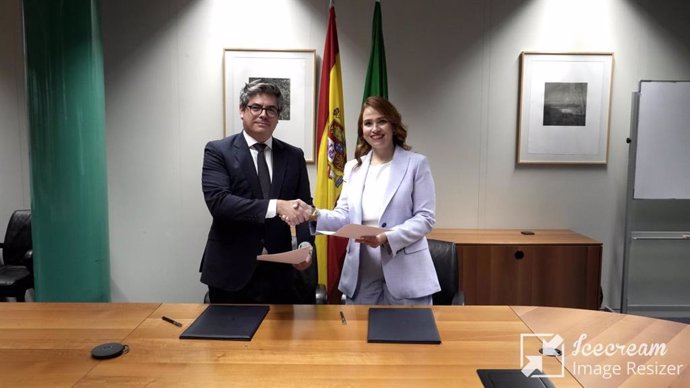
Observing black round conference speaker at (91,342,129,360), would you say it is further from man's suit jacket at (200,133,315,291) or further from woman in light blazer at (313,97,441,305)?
woman in light blazer at (313,97,441,305)

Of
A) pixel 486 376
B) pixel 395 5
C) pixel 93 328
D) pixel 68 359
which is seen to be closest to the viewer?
pixel 486 376

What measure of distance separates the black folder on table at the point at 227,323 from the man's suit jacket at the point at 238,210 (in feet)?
0.68

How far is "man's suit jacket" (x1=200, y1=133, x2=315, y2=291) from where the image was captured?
1893 millimetres

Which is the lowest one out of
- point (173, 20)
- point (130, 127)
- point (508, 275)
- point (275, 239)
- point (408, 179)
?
point (508, 275)

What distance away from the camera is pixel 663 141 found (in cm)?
337

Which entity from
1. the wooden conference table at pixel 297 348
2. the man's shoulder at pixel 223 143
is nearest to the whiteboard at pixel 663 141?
the wooden conference table at pixel 297 348

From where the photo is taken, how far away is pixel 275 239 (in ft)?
6.60

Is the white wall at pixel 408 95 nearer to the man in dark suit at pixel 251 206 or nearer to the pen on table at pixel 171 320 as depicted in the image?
the man in dark suit at pixel 251 206

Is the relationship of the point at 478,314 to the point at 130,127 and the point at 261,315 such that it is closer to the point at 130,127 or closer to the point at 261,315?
the point at 261,315

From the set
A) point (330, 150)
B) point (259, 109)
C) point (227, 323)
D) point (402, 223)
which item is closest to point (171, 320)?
point (227, 323)

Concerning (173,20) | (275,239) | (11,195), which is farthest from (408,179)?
(11,195)

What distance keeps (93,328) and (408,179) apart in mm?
1341

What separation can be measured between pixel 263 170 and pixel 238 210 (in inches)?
10.3

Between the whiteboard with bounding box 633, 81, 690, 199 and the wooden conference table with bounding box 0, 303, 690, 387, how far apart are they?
2115 millimetres
